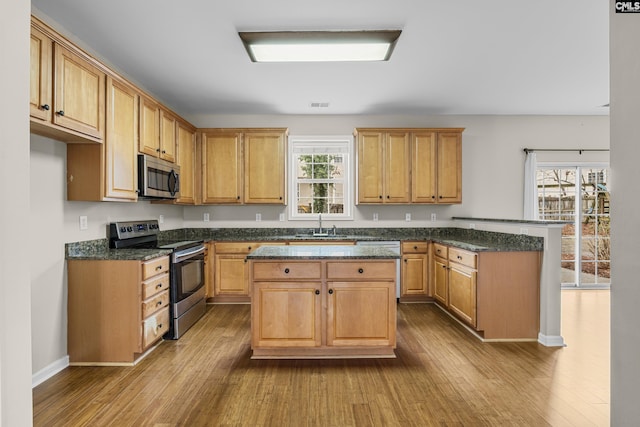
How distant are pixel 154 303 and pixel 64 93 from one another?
182 cm

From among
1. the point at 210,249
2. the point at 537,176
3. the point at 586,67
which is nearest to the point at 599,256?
the point at 537,176

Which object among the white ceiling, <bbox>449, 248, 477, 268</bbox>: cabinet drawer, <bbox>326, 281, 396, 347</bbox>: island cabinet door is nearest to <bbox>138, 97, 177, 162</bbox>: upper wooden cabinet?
the white ceiling

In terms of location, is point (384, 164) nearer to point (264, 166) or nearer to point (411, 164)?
point (411, 164)

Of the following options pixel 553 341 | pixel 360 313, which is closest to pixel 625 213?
pixel 360 313

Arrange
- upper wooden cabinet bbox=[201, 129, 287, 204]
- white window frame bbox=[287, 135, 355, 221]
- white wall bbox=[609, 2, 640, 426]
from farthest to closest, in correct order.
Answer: white window frame bbox=[287, 135, 355, 221]
upper wooden cabinet bbox=[201, 129, 287, 204]
white wall bbox=[609, 2, 640, 426]

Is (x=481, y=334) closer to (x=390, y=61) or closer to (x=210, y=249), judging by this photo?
(x=390, y=61)

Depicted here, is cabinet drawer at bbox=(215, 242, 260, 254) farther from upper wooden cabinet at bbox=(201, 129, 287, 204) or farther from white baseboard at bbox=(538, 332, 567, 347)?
white baseboard at bbox=(538, 332, 567, 347)

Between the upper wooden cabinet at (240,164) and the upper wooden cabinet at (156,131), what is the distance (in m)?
0.72

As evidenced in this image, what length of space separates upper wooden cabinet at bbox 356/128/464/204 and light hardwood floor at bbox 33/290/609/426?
7.27ft

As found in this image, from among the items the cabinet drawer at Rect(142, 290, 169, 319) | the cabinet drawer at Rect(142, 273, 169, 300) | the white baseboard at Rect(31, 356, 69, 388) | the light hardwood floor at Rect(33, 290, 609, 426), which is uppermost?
the cabinet drawer at Rect(142, 273, 169, 300)

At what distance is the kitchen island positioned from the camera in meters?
2.82

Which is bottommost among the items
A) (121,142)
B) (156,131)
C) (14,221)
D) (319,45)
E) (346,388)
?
(346,388)

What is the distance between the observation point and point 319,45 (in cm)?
Result: 292

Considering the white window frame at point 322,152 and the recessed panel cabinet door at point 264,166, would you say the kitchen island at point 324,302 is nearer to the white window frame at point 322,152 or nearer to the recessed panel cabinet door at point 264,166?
the recessed panel cabinet door at point 264,166
